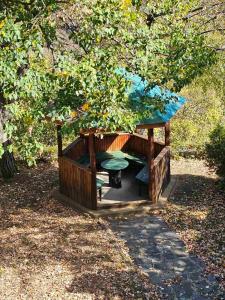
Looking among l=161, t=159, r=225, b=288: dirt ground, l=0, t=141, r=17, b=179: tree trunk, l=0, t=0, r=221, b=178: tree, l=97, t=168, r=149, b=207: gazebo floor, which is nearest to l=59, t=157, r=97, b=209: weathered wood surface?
l=97, t=168, r=149, b=207: gazebo floor

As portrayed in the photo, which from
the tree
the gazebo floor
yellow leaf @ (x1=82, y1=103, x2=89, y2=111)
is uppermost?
the tree

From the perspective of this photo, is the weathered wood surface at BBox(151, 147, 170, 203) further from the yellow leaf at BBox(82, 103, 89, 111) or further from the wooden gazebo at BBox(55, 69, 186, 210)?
the yellow leaf at BBox(82, 103, 89, 111)

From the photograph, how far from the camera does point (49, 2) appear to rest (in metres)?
8.03

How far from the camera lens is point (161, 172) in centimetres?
1204

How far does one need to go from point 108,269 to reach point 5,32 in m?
4.86

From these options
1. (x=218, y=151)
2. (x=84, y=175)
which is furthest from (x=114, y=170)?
(x=218, y=151)

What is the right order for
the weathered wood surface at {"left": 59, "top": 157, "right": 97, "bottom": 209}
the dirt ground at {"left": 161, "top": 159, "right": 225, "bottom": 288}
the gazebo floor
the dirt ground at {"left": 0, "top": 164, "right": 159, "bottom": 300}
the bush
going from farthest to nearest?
1. the bush
2. the gazebo floor
3. the weathered wood surface at {"left": 59, "top": 157, "right": 97, "bottom": 209}
4. the dirt ground at {"left": 161, "top": 159, "right": 225, "bottom": 288}
5. the dirt ground at {"left": 0, "top": 164, "right": 159, "bottom": 300}

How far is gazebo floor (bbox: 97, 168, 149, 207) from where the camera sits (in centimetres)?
1168

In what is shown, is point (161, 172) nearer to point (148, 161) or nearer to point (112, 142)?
point (148, 161)

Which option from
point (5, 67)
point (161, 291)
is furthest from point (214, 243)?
point (5, 67)

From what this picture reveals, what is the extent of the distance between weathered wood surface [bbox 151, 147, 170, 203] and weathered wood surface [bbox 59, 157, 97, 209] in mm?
1659

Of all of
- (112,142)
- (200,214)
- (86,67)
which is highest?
(86,67)

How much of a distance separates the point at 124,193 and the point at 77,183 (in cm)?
150

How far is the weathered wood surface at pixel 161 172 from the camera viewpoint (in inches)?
450
